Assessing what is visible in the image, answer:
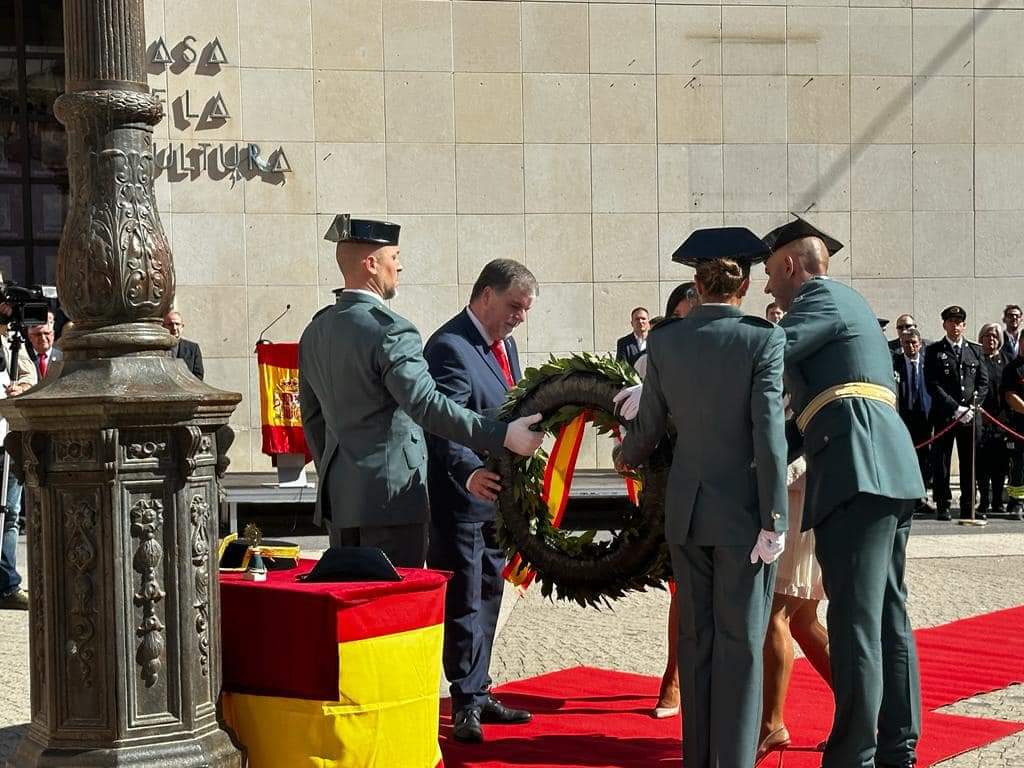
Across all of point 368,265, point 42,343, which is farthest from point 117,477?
point 42,343

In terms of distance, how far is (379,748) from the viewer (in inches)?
192

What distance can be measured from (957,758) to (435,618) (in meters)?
2.31

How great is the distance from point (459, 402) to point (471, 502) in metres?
0.45

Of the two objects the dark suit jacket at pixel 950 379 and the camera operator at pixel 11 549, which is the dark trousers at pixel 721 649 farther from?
the dark suit jacket at pixel 950 379

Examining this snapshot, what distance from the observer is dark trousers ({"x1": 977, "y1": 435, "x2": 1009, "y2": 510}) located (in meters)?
15.1

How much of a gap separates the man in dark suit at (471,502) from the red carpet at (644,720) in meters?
0.23

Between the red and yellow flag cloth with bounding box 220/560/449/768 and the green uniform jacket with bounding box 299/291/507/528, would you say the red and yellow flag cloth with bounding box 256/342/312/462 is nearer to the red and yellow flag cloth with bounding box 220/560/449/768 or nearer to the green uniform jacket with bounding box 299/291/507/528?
the green uniform jacket with bounding box 299/291/507/528

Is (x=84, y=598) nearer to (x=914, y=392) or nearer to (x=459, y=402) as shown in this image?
(x=459, y=402)

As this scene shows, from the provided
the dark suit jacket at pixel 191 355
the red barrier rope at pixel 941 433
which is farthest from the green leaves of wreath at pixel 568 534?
the red barrier rope at pixel 941 433

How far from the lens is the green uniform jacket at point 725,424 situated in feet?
16.9

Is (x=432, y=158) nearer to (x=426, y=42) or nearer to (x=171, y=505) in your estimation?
(x=426, y=42)

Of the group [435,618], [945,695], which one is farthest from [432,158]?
[435,618]

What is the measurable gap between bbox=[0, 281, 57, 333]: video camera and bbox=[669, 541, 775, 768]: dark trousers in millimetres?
6794

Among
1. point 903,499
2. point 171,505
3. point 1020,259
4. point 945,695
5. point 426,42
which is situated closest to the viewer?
point 171,505
